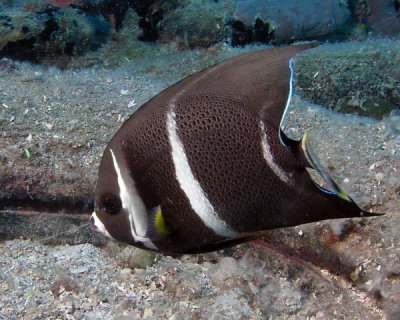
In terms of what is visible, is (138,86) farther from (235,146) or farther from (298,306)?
(235,146)

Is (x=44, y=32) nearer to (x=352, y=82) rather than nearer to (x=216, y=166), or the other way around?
(x=352, y=82)

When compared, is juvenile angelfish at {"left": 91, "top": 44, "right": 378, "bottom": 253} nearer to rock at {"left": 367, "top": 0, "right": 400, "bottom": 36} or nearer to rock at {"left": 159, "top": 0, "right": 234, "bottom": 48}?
rock at {"left": 159, "top": 0, "right": 234, "bottom": 48}

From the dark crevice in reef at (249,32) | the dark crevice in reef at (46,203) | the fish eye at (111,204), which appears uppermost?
the dark crevice in reef at (249,32)

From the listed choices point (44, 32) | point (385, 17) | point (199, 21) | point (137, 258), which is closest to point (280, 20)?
point (199, 21)

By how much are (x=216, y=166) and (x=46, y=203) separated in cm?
200

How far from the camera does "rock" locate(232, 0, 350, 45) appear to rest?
6.53m

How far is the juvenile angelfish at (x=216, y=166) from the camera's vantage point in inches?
54.4

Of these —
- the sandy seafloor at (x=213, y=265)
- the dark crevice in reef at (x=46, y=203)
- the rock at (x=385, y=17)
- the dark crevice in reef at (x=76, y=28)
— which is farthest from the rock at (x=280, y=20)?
the dark crevice in reef at (x=46, y=203)

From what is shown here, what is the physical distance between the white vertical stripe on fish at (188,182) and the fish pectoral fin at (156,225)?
0.39 ft

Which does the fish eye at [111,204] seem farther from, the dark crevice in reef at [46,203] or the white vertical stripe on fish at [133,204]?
the dark crevice in reef at [46,203]

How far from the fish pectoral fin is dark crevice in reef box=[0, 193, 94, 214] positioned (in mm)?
1619

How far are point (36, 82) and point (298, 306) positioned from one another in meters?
3.35

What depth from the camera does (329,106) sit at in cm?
481

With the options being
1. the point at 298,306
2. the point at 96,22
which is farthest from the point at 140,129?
the point at 96,22
